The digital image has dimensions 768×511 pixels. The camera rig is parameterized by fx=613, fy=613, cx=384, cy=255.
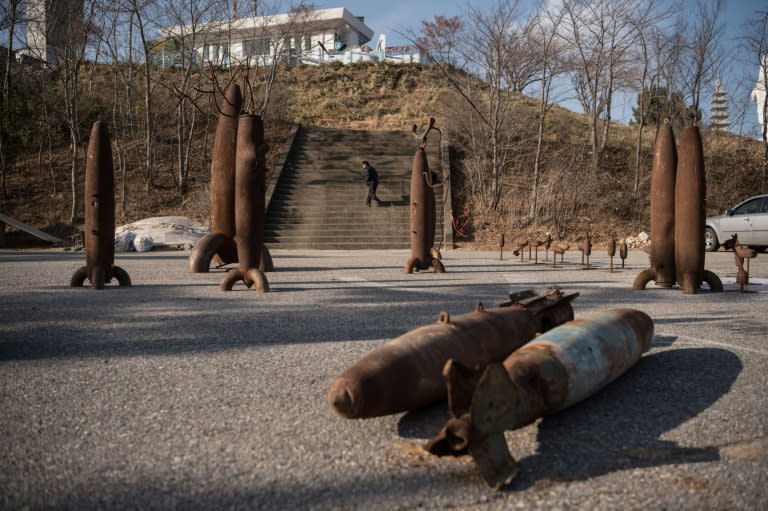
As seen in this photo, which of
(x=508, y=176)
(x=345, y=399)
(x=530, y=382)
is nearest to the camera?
(x=345, y=399)

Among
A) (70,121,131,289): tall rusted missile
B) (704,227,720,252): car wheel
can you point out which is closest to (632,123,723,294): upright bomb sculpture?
(70,121,131,289): tall rusted missile

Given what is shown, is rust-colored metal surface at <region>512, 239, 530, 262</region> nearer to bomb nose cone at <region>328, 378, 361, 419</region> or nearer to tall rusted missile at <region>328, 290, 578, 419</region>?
tall rusted missile at <region>328, 290, 578, 419</region>

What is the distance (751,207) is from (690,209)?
34.2ft

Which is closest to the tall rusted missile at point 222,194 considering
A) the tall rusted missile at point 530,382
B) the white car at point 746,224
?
the tall rusted missile at point 530,382

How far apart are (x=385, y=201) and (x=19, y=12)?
50.1 ft

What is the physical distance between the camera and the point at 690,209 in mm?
6977

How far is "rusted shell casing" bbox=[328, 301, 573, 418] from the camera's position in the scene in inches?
91.0

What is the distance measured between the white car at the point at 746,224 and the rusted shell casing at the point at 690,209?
8437mm

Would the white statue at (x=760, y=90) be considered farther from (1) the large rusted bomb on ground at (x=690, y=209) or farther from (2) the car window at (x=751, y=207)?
(1) the large rusted bomb on ground at (x=690, y=209)

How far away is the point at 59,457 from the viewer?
2.30m

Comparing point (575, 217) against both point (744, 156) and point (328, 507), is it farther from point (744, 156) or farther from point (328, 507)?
point (328, 507)

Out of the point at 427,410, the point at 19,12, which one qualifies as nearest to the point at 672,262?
the point at 427,410

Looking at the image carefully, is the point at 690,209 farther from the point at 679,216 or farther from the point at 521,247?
the point at 521,247

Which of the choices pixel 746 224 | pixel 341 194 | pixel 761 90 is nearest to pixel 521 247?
pixel 746 224
